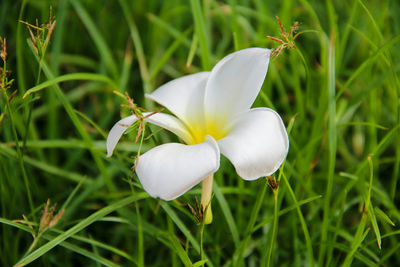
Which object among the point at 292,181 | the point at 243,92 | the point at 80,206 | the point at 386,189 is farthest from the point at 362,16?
the point at 80,206

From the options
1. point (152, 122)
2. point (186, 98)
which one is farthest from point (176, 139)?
point (152, 122)

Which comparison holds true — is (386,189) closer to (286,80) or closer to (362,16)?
(286,80)

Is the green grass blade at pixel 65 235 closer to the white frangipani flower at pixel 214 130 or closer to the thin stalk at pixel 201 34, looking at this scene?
the white frangipani flower at pixel 214 130

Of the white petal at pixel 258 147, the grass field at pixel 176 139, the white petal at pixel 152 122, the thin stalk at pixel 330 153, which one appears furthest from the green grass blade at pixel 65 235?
the thin stalk at pixel 330 153

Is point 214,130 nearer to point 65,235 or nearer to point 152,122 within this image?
point 152,122

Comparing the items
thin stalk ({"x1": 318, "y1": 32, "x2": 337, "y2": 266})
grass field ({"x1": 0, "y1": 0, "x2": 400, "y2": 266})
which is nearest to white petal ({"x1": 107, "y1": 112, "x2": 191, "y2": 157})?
grass field ({"x1": 0, "y1": 0, "x2": 400, "y2": 266})

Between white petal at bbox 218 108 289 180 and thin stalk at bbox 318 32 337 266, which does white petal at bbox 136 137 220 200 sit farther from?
thin stalk at bbox 318 32 337 266
